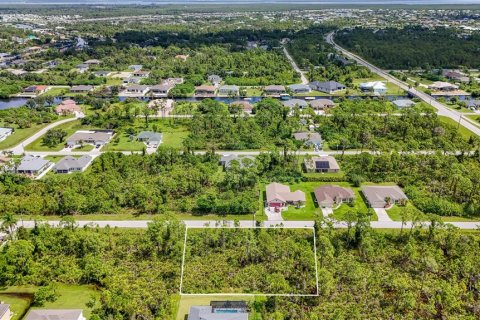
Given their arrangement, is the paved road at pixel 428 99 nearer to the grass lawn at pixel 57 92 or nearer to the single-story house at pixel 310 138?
the single-story house at pixel 310 138

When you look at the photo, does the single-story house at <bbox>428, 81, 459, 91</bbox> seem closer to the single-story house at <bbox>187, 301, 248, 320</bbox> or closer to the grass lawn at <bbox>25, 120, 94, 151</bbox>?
the grass lawn at <bbox>25, 120, 94, 151</bbox>

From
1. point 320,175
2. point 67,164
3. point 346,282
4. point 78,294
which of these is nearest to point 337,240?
point 346,282

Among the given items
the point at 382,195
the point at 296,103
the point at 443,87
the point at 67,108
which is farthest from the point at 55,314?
the point at 443,87

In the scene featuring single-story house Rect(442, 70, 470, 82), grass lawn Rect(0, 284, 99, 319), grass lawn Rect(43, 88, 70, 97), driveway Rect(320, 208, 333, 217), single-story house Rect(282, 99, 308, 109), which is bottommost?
grass lawn Rect(0, 284, 99, 319)

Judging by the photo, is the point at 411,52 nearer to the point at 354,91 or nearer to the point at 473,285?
the point at 354,91

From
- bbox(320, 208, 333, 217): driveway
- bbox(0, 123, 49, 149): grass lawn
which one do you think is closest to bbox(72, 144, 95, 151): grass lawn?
bbox(0, 123, 49, 149): grass lawn

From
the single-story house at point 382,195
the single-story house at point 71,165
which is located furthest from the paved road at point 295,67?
the single-story house at point 71,165
